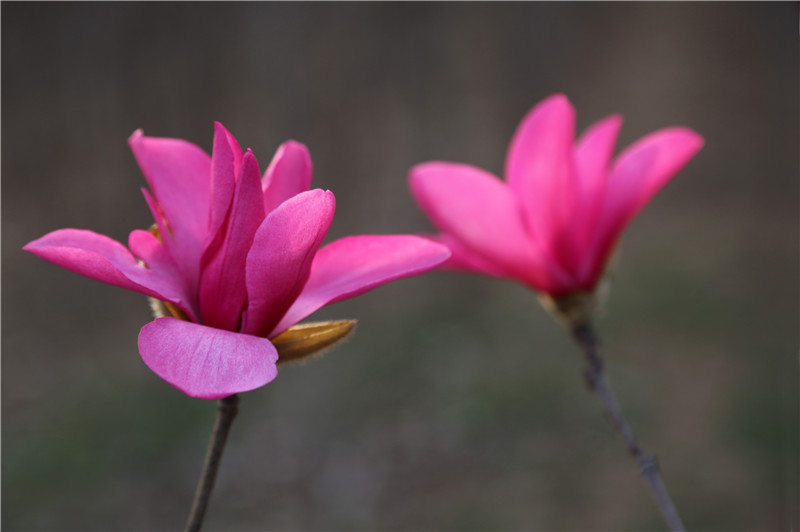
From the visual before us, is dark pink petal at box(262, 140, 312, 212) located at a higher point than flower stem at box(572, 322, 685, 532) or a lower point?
higher

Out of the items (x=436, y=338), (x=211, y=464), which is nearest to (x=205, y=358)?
(x=211, y=464)

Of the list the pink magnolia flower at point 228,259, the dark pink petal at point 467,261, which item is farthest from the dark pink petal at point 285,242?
the dark pink petal at point 467,261

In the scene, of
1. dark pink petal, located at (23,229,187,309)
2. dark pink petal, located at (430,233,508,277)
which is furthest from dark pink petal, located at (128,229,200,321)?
dark pink petal, located at (430,233,508,277)

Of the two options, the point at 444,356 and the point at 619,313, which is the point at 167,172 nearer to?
the point at 444,356

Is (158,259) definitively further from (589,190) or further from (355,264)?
(589,190)

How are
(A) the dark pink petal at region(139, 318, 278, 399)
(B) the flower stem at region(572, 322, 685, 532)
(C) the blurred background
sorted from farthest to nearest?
(C) the blurred background → (B) the flower stem at region(572, 322, 685, 532) → (A) the dark pink petal at region(139, 318, 278, 399)

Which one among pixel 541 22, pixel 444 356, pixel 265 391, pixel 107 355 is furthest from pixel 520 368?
pixel 541 22

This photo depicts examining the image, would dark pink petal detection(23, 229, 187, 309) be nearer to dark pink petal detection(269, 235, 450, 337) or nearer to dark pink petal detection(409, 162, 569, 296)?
dark pink petal detection(269, 235, 450, 337)

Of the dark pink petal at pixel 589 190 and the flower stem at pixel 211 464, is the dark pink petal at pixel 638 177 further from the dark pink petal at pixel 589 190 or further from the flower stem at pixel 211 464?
the flower stem at pixel 211 464
